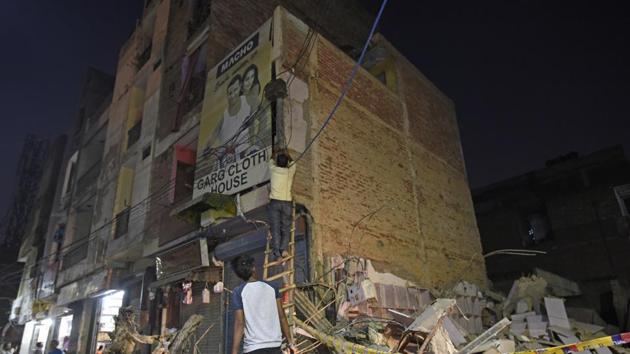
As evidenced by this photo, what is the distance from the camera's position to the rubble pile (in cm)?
520

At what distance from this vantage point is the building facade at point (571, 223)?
48.9 feet

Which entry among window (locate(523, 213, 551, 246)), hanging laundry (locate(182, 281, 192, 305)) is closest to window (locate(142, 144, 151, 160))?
hanging laundry (locate(182, 281, 192, 305))

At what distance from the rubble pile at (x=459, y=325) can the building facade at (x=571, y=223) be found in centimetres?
329

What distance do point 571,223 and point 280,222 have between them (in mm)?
14316

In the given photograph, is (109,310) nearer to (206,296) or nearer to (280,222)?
(206,296)

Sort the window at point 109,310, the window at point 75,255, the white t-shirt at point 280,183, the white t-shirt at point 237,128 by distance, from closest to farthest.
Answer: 1. the white t-shirt at point 280,183
2. the white t-shirt at point 237,128
3. the window at point 109,310
4. the window at point 75,255

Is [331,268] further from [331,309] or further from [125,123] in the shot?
[125,123]

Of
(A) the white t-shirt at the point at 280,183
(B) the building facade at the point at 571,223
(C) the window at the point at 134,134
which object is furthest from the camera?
(C) the window at the point at 134,134

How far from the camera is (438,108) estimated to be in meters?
14.8

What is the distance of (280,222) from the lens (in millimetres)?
7219

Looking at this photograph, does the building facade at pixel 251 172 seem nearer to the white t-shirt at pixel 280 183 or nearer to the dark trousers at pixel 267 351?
the white t-shirt at pixel 280 183

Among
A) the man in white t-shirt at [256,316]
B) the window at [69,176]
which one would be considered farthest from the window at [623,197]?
the window at [69,176]

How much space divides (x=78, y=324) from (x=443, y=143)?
15.4 m

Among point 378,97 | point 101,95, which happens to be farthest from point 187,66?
point 101,95
